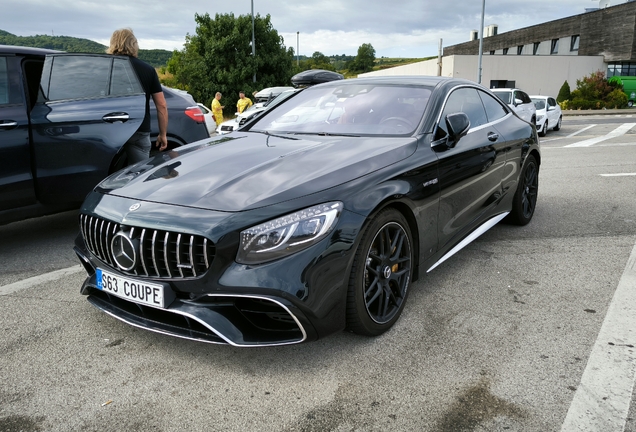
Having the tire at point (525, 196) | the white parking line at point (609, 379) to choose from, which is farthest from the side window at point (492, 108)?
the white parking line at point (609, 379)

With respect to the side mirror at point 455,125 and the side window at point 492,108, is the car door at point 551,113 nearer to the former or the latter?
the side window at point 492,108

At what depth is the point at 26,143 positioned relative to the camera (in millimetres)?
4465

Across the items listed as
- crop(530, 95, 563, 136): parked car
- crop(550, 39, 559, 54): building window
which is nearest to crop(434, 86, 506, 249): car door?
crop(530, 95, 563, 136): parked car

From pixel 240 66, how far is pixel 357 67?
115m

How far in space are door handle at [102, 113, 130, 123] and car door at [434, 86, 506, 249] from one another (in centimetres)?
289

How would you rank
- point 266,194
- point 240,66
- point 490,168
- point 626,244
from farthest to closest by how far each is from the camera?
point 240,66 → point 626,244 → point 490,168 → point 266,194

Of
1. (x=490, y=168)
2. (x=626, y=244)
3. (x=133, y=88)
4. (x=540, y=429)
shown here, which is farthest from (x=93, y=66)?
(x=626, y=244)

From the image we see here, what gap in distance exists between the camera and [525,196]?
543 cm

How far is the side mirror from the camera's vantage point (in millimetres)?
3604

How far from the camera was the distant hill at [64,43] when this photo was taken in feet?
17.5

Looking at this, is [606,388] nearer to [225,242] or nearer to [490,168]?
[225,242]

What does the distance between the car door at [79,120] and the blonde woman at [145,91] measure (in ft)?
0.23

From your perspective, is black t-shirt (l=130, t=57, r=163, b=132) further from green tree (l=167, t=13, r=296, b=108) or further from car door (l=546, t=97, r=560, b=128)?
green tree (l=167, t=13, r=296, b=108)

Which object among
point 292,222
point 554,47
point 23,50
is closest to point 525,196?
point 292,222
